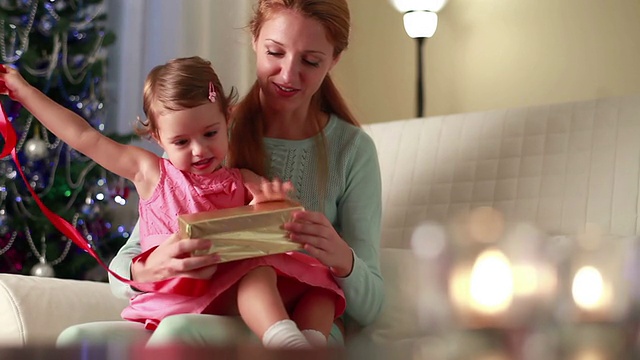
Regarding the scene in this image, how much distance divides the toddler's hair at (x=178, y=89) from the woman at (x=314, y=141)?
15cm

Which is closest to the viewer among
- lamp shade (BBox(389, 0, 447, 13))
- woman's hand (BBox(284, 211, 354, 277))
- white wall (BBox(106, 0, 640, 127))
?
woman's hand (BBox(284, 211, 354, 277))

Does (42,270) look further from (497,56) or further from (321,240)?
(497,56)

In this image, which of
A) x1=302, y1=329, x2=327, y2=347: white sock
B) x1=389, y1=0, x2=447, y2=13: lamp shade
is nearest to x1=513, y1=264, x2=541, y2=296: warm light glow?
x1=302, y1=329, x2=327, y2=347: white sock

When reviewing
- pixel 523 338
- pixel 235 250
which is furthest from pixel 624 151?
pixel 523 338

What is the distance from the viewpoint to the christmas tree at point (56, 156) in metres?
2.99

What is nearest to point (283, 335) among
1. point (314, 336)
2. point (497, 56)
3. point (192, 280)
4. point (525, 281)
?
point (314, 336)

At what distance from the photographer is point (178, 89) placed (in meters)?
1.42

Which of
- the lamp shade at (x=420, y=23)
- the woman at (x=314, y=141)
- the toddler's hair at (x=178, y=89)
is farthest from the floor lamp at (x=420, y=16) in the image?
the toddler's hair at (x=178, y=89)

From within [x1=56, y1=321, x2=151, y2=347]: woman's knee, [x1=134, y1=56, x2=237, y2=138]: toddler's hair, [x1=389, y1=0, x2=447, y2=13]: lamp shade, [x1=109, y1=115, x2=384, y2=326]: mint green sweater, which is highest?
[x1=389, y1=0, x2=447, y2=13]: lamp shade

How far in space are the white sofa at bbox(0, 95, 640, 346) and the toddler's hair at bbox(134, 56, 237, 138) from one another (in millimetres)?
343

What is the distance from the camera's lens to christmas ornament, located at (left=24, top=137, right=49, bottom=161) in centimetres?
296

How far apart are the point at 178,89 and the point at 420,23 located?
7.82ft

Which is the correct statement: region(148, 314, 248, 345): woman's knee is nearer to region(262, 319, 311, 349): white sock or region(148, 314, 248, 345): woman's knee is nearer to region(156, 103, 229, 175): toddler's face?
region(262, 319, 311, 349): white sock

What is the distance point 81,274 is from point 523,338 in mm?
2832
